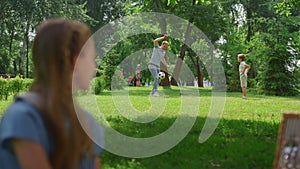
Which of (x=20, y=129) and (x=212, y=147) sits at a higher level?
(x=20, y=129)

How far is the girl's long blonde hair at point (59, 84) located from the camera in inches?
65.7

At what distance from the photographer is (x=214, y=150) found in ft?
17.5

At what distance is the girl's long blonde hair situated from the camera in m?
1.67

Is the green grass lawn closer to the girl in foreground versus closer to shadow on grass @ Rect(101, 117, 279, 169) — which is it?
shadow on grass @ Rect(101, 117, 279, 169)

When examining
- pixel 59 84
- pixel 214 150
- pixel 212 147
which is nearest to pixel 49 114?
pixel 59 84

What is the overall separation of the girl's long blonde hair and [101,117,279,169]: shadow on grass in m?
3.03

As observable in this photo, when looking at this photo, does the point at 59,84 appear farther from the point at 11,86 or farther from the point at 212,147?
the point at 11,86

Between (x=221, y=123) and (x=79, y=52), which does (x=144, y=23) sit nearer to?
(x=221, y=123)

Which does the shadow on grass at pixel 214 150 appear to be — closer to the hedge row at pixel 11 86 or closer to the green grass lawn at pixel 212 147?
the green grass lawn at pixel 212 147

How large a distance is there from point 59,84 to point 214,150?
3971 mm

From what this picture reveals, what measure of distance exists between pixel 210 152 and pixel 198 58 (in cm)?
3289

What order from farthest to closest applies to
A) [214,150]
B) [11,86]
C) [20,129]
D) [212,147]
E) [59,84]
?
[11,86], [212,147], [214,150], [59,84], [20,129]

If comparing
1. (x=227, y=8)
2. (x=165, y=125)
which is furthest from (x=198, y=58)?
(x=165, y=125)

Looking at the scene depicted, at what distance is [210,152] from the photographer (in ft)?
17.3
